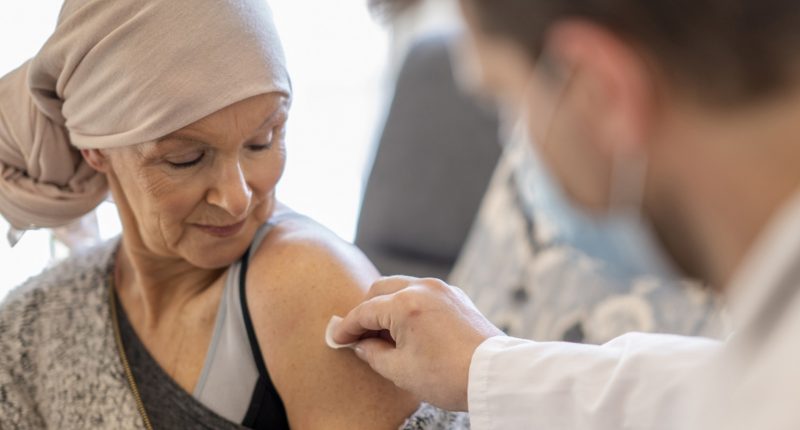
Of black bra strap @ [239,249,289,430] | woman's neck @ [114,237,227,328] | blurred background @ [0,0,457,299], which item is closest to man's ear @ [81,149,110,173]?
woman's neck @ [114,237,227,328]

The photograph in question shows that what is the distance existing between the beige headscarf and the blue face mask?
19.8 inches

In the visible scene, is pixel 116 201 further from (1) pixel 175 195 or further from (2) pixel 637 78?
(2) pixel 637 78

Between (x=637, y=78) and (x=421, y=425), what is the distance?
74 cm

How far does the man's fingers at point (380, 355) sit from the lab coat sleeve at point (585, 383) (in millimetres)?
116

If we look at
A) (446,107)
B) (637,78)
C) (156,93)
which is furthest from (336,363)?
(446,107)

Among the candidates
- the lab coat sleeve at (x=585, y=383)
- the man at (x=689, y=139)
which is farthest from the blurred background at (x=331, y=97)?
the man at (x=689, y=139)

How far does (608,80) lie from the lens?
0.88 metres

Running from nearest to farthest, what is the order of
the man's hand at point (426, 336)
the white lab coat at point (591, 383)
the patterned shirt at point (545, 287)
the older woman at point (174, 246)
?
the white lab coat at point (591, 383)
the man's hand at point (426, 336)
the older woman at point (174, 246)
the patterned shirt at point (545, 287)

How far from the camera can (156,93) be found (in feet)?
4.78

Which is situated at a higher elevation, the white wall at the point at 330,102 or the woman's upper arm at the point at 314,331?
the woman's upper arm at the point at 314,331

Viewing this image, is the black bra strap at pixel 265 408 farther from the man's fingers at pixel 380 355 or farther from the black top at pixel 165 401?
the man's fingers at pixel 380 355

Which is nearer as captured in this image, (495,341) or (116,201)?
(495,341)

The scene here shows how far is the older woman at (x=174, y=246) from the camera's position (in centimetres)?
147

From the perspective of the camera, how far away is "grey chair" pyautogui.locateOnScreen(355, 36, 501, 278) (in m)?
2.61
